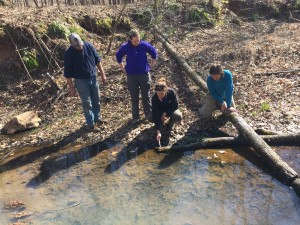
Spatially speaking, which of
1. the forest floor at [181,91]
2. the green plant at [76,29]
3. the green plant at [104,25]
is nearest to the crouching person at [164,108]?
the forest floor at [181,91]

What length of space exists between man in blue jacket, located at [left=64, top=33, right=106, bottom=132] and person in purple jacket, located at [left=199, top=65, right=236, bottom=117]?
238 centimetres

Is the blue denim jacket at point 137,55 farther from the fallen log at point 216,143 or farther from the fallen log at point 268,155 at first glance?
the fallen log at point 268,155

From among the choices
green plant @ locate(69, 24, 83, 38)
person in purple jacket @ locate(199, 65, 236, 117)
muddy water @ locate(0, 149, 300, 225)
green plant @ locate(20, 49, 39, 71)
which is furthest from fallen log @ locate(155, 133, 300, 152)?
green plant @ locate(69, 24, 83, 38)

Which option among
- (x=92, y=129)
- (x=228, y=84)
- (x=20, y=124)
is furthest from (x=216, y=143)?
(x=20, y=124)

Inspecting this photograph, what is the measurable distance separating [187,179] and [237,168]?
92 cm

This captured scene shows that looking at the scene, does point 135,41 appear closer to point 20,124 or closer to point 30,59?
point 20,124

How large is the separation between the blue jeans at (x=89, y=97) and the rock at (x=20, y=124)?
159 centimetres

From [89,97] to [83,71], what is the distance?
617mm

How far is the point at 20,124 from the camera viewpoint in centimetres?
823

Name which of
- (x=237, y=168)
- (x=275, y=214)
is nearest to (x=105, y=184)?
(x=237, y=168)

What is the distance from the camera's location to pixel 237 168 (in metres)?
6.17

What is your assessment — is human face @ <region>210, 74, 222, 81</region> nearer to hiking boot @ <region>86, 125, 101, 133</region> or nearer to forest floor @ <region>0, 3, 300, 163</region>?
forest floor @ <region>0, 3, 300, 163</region>

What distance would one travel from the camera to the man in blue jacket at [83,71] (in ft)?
23.1

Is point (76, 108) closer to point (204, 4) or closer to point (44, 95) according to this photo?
point (44, 95)
